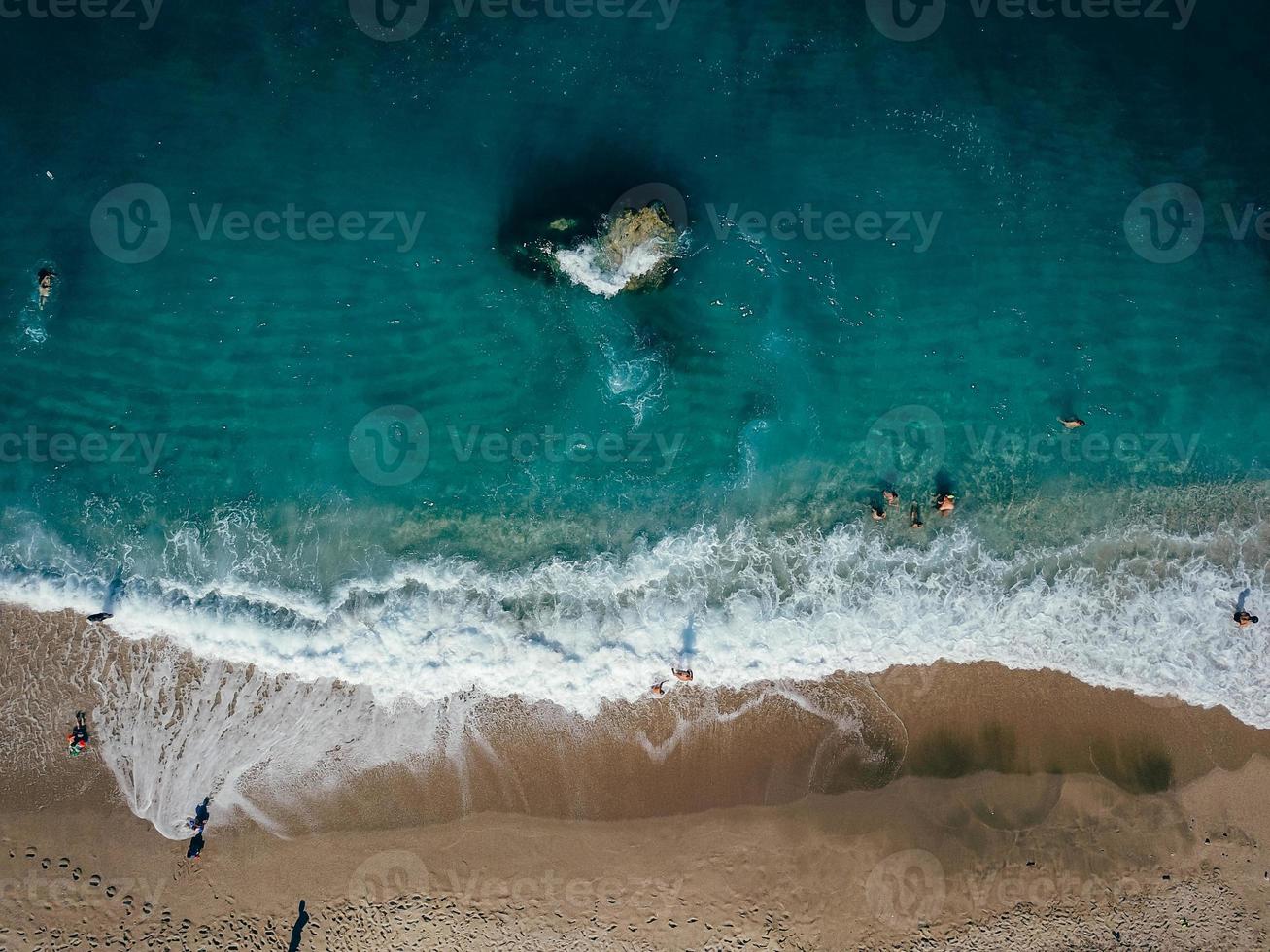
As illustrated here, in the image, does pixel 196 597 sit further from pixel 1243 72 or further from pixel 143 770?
pixel 1243 72

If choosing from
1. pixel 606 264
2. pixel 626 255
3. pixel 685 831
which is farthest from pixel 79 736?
pixel 626 255

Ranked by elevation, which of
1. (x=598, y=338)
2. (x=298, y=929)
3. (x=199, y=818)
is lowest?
(x=298, y=929)

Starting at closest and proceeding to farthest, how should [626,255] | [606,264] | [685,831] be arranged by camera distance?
[685,831] → [626,255] → [606,264]

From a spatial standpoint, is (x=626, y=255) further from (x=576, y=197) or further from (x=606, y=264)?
(x=576, y=197)

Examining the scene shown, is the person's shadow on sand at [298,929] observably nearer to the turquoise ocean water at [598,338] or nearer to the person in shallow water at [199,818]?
the person in shallow water at [199,818]

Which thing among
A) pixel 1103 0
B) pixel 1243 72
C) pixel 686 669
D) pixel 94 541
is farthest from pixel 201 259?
pixel 1243 72
